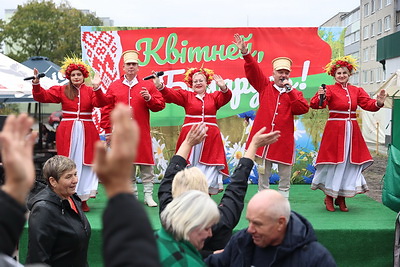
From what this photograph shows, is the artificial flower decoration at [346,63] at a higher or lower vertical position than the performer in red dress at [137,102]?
higher

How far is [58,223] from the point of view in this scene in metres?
3.08

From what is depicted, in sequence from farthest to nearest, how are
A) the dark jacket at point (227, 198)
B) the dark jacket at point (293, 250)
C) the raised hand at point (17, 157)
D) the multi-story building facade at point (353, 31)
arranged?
the multi-story building facade at point (353, 31) < the dark jacket at point (227, 198) < the dark jacket at point (293, 250) < the raised hand at point (17, 157)

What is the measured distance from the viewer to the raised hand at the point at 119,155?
107cm

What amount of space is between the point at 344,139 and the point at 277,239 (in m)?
3.55

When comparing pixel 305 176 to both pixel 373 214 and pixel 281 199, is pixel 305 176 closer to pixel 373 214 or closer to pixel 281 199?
pixel 373 214

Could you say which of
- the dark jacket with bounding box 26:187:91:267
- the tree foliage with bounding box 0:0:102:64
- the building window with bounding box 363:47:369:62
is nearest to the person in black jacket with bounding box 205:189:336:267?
the dark jacket with bounding box 26:187:91:267

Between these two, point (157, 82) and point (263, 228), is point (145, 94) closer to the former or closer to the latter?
point (157, 82)

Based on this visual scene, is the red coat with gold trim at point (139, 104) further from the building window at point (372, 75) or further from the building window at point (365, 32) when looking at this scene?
the building window at point (365, 32)

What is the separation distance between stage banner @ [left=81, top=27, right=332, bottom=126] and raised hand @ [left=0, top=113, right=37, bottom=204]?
256 inches

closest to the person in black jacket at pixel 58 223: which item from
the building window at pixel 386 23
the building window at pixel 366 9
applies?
the building window at pixel 386 23

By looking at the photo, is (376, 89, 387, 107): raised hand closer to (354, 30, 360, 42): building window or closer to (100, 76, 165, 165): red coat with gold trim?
(100, 76, 165, 165): red coat with gold trim

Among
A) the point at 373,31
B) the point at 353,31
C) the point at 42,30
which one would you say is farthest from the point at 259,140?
the point at 353,31

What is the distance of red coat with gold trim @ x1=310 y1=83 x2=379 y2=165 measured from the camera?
5.68 metres

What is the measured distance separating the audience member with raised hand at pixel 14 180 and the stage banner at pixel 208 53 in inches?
256
